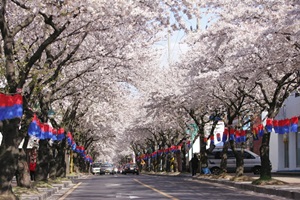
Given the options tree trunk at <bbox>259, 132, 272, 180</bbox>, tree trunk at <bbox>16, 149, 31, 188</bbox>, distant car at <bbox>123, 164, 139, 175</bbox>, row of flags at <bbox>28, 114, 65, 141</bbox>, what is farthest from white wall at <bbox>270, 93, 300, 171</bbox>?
tree trunk at <bbox>16, 149, 31, 188</bbox>

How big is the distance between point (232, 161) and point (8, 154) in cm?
3599

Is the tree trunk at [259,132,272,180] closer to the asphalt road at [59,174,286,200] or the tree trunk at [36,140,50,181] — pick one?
the asphalt road at [59,174,286,200]

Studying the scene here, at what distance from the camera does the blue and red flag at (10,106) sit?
56.4 ft

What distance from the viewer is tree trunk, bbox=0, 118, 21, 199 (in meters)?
17.5

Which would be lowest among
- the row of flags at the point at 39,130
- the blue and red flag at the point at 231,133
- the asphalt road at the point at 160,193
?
the asphalt road at the point at 160,193

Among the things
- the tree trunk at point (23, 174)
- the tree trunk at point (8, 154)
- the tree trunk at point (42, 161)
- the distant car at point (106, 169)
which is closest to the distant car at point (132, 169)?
the distant car at point (106, 169)

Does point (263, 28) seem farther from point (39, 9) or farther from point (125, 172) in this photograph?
point (125, 172)

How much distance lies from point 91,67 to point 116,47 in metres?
2.99

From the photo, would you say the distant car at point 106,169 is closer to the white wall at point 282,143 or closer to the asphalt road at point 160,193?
the white wall at point 282,143

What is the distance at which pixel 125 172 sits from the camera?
8112 cm

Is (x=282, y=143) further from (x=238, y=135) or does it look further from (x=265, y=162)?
(x=265, y=162)

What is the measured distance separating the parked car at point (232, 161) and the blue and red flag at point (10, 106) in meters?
34.0

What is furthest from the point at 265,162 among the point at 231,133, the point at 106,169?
the point at 106,169

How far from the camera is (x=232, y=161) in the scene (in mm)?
51938
